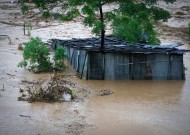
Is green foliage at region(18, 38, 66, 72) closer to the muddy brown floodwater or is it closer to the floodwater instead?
the muddy brown floodwater

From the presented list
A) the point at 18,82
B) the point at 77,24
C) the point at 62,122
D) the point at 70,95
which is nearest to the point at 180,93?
the point at 70,95

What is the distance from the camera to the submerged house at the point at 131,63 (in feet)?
53.1

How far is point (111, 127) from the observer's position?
11.2m

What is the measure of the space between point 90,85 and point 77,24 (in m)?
17.5

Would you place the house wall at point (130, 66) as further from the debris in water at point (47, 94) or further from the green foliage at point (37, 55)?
the debris in water at point (47, 94)

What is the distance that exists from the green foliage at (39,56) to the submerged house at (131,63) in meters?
1.40

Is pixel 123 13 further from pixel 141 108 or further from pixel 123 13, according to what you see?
pixel 141 108

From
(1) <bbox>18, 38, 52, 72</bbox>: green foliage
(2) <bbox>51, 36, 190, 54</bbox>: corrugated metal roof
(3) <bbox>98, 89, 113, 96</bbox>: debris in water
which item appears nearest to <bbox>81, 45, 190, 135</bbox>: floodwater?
(3) <bbox>98, 89, 113, 96</bbox>: debris in water

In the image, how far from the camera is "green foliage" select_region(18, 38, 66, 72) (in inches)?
680

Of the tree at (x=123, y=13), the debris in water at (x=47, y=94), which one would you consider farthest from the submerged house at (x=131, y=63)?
the debris in water at (x=47, y=94)

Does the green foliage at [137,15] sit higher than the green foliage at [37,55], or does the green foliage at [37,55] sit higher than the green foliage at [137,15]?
the green foliage at [137,15]

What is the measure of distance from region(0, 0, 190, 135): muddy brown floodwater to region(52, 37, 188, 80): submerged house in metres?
0.42

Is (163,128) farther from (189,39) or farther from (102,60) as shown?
(189,39)

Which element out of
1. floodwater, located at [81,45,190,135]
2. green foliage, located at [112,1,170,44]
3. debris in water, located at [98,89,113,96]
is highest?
green foliage, located at [112,1,170,44]
